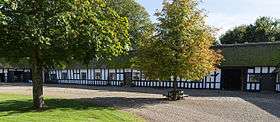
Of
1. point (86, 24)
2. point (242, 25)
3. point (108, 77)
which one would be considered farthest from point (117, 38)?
point (242, 25)

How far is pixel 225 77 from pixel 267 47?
4.41 meters

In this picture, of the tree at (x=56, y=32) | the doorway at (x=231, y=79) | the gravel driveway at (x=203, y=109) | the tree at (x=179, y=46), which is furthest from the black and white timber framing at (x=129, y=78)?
the tree at (x=56, y=32)

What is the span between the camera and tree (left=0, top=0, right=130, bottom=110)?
19047 millimetres

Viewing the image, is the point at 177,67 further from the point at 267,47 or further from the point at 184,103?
the point at 267,47

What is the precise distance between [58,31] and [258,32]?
49.0m

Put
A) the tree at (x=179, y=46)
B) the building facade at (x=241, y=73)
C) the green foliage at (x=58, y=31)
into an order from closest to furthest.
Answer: the green foliage at (x=58, y=31) → the tree at (x=179, y=46) → the building facade at (x=241, y=73)

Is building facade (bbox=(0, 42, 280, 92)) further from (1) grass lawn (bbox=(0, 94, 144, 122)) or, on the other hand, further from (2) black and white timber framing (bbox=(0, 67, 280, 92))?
(1) grass lawn (bbox=(0, 94, 144, 122))

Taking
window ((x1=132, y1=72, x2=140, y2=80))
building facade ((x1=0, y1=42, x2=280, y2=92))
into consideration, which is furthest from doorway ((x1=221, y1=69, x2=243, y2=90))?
window ((x1=132, y1=72, x2=140, y2=80))

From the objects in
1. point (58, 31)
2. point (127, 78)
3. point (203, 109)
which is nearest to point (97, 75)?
point (127, 78)

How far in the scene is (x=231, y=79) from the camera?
4019 centimetres

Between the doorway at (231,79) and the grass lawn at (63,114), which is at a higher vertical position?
the doorway at (231,79)

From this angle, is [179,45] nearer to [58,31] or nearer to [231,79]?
[58,31]

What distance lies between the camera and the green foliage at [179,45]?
2652 cm

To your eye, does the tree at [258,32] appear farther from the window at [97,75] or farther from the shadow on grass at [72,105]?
the shadow on grass at [72,105]
